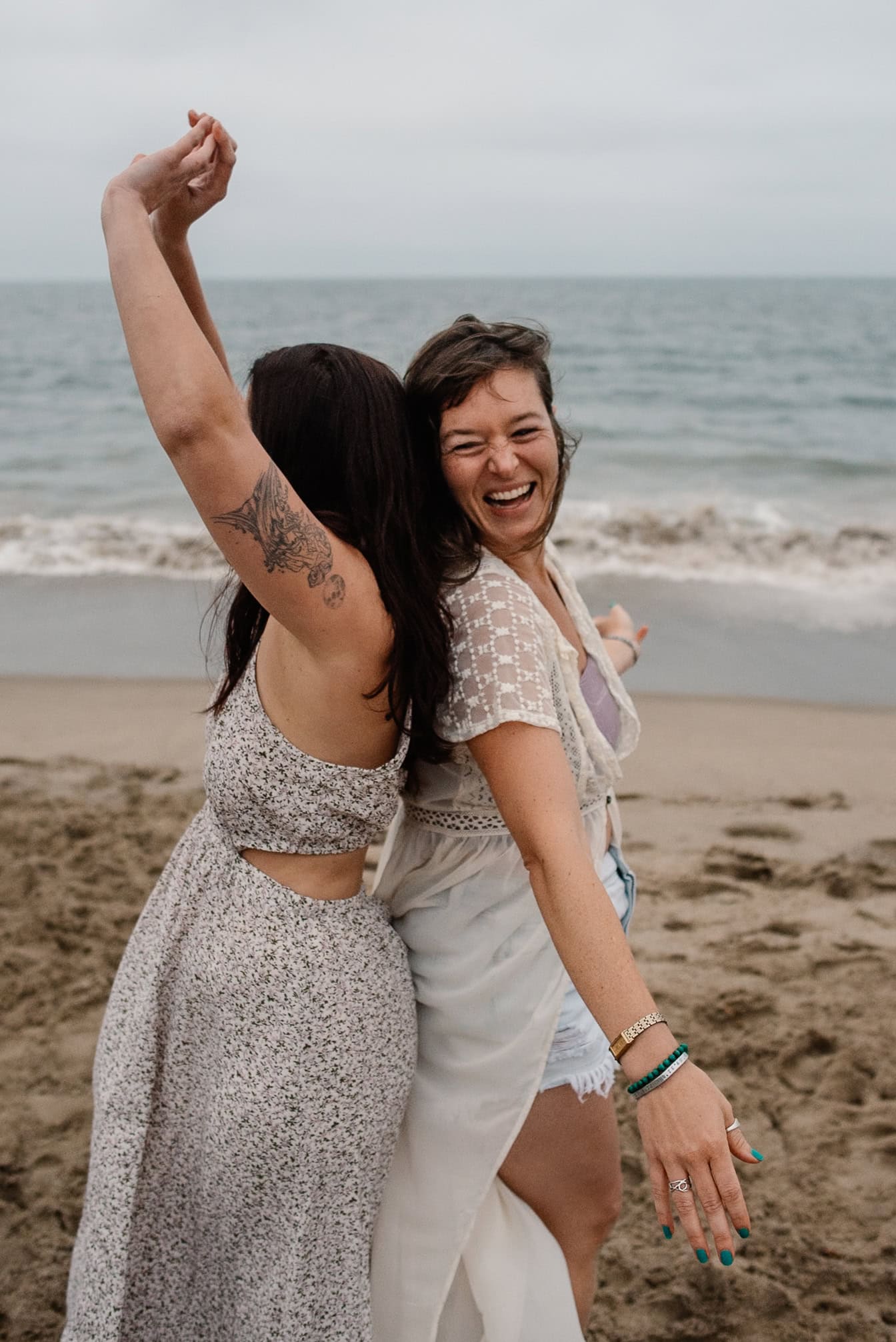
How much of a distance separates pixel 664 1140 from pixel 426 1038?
0.66 metres

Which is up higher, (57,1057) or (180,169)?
(180,169)

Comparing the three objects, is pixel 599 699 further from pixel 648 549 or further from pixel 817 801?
pixel 648 549

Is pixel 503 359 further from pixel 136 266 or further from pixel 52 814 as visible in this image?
pixel 52 814

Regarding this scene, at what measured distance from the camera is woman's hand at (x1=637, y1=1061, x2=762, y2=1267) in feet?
5.15

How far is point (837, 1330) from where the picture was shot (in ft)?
9.01

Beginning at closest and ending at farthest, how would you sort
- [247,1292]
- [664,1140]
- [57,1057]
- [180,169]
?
[664,1140] < [180,169] < [247,1292] < [57,1057]

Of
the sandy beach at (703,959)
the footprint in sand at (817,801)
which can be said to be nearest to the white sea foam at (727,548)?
the sandy beach at (703,959)

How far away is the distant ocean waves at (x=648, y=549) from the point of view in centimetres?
1009

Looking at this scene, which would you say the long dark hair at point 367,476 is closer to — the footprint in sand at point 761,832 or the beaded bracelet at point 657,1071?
the beaded bracelet at point 657,1071

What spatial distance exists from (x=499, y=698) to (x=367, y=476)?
0.40m

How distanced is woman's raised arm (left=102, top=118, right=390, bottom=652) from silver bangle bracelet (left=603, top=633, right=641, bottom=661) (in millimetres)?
1355

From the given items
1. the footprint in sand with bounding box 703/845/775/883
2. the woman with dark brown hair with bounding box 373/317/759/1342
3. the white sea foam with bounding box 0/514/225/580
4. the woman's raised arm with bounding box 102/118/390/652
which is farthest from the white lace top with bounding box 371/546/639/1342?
the white sea foam with bounding box 0/514/225/580

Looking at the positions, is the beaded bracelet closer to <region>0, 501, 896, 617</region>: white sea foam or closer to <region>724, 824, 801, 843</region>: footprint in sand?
<region>724, 824, 801, 843</region>: footprint in sand

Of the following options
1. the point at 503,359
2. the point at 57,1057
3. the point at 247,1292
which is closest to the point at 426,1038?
the point at 247,1292
